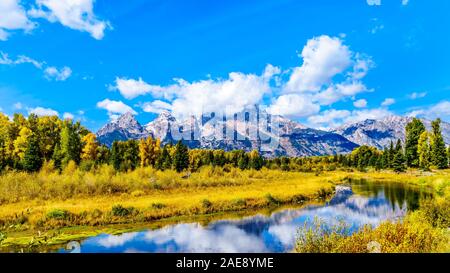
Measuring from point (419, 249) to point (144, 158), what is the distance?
7533 cm

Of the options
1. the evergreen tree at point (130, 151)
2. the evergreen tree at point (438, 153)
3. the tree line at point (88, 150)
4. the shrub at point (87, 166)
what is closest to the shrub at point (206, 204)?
the shrub at point (87, 166)

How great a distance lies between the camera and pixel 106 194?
3694 centimetres

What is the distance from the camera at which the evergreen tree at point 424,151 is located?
240 feet

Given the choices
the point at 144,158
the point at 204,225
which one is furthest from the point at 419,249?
the point at 144,158

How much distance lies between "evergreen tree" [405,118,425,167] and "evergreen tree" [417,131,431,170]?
289 centimetres

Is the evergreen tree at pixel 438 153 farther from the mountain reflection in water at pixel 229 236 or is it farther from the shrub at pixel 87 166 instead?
the shrub at pixel 87 166

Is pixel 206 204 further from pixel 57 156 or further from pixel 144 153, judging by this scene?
pixel 144 153

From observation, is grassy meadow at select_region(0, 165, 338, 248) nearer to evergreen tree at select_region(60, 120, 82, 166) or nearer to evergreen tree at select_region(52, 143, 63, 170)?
evergreen tree at select_region(52, 143, 63, 170)

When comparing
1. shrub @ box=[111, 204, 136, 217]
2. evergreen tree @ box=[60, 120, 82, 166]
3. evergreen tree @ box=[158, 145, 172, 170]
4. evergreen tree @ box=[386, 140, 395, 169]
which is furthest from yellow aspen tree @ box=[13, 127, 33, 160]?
evergreen tree @ box=[386, 140, 395, 169]

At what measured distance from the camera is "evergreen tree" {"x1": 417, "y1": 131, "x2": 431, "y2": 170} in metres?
73.0

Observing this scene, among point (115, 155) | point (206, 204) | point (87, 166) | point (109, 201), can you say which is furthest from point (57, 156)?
point (206, 204)

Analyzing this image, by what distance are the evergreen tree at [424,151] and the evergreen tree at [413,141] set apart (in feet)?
9.50

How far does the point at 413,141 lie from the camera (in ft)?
259
